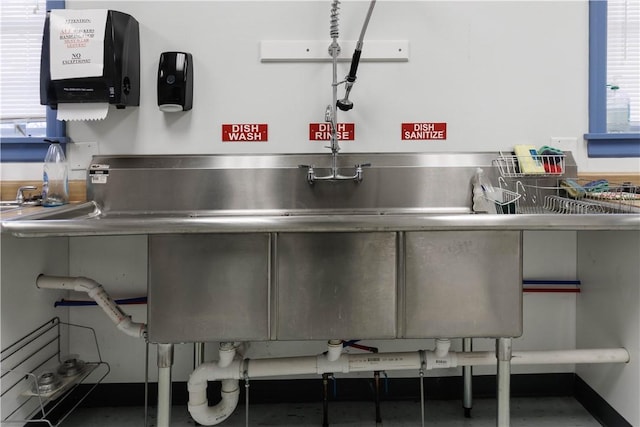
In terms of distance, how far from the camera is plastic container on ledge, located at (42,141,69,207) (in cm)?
160

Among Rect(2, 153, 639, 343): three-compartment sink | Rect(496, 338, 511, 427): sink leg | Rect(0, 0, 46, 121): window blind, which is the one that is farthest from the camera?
Rect(0, 0, 46, 121): window blind

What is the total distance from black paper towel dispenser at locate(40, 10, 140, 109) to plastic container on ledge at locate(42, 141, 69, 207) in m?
0.19

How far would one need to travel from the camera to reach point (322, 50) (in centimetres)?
166

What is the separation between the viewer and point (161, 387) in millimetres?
1239

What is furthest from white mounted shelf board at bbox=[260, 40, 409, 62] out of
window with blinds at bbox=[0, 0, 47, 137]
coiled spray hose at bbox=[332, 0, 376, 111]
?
Result: window with blinds at bbox=[0, 0, 47, 137]

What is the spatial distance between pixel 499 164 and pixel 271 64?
1.04 meters

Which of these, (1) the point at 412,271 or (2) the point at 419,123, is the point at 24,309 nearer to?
(1) the point at 412,271

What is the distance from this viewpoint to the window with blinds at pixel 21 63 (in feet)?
5.86

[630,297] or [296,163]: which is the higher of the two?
[296,163]

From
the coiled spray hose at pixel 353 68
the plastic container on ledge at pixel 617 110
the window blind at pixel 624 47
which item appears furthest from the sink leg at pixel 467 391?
the window blind at pixel 624 47

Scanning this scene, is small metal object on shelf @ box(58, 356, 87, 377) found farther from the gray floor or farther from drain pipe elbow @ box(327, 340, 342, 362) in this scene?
drain pipe elbow @ box(327, 340, 342, 362)

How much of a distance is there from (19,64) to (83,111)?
1.84 feet

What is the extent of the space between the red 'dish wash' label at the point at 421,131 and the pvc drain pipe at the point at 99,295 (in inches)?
50.5

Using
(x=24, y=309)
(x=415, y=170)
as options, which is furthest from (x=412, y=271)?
(x=24, y=309)
